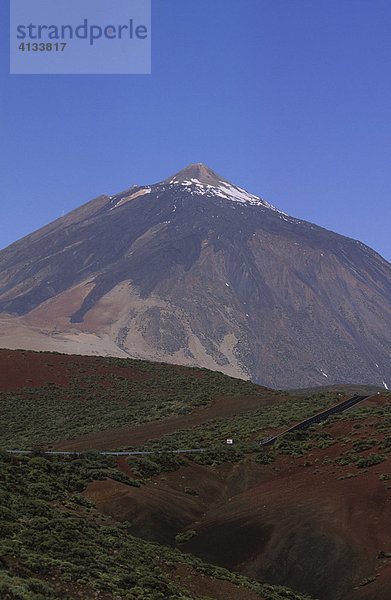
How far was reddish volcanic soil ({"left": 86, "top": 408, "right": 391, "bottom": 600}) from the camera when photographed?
21.5m

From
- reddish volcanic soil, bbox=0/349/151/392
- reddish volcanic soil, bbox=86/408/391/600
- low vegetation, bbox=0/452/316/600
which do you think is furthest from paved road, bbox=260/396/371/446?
reddish volcanic soil, bbox=0/349/151/392

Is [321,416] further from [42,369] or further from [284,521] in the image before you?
[42,369]

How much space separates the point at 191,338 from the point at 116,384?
125658 millimetres

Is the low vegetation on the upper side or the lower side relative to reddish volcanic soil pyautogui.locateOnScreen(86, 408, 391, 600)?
upper

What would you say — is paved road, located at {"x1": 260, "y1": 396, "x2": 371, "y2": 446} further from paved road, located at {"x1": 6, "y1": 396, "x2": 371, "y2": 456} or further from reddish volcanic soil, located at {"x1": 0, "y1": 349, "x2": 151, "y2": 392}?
reddish volcanic soil, located at {"x1": 0, "y1": 349, "x2": 151, "y2": 392}

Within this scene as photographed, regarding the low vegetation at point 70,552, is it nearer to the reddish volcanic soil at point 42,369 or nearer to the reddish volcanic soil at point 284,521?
the reddish volcanic soil at point 284,521

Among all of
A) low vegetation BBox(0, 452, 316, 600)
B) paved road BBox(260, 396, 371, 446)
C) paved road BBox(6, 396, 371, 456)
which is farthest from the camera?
paved road BBox(260, 396, 371, 446)

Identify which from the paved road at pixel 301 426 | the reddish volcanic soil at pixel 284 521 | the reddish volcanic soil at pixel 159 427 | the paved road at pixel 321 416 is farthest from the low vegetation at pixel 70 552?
the reddish volcanic soil at pixel 159 427

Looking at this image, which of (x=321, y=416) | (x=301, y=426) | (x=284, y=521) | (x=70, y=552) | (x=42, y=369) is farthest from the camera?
(x=42, y=369)

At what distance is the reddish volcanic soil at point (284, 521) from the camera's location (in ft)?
70.5

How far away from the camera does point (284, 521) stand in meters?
24.8

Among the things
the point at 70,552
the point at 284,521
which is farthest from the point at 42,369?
the point at 70,552

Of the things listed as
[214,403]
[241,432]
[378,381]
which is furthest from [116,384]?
[378,381]

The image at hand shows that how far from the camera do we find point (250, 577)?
21.5 meters
